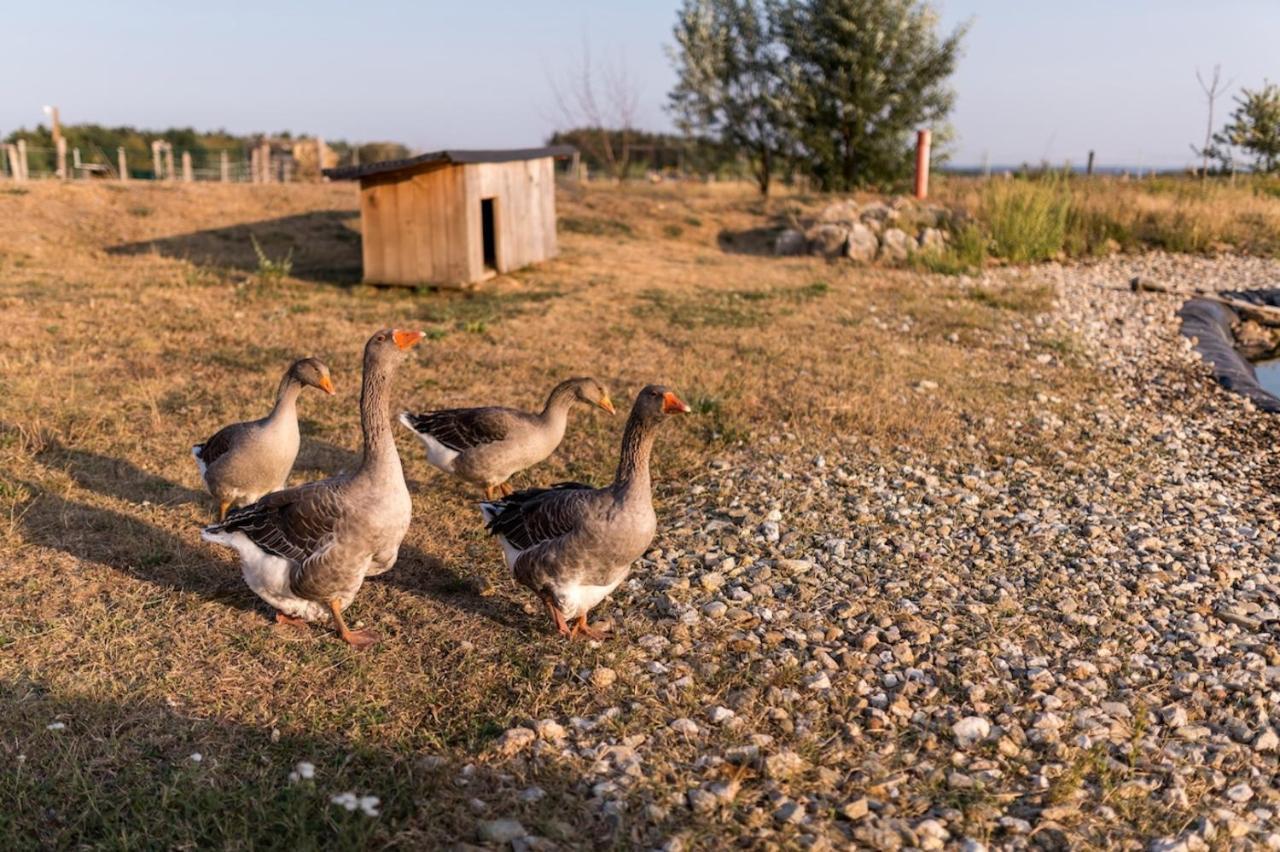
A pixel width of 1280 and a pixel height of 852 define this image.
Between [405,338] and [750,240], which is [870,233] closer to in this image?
[750,240]

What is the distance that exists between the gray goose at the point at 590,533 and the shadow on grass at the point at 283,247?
12785mm

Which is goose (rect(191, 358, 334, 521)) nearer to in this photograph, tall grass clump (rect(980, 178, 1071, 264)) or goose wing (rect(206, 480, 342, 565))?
goose wing (rect(206, 480, 342, 565))

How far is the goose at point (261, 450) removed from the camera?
6.41 m

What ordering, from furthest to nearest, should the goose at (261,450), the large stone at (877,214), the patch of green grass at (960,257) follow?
the large stone at (877,214)
the patch of green grass at (960,257)
the goose at (261,450)

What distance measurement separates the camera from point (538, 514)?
542 centimetres

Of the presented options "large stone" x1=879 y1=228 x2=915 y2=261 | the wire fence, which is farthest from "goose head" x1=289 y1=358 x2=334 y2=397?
the wire fence

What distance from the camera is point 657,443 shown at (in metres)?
8.94

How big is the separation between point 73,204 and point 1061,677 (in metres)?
22.5

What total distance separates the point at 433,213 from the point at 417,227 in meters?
0.42

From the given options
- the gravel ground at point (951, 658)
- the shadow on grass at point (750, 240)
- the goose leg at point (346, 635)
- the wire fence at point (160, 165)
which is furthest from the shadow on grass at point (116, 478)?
the wire fence at point (160, 165)

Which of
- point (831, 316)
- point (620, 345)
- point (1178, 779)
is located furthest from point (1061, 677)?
point (831, 316)

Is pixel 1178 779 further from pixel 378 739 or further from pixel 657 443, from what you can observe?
pixel 657 443

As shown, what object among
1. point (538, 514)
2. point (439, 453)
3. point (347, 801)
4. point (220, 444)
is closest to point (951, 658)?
point (538, 514)

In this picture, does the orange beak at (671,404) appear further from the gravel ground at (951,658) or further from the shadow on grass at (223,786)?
the shadow on grass at (223,786)
